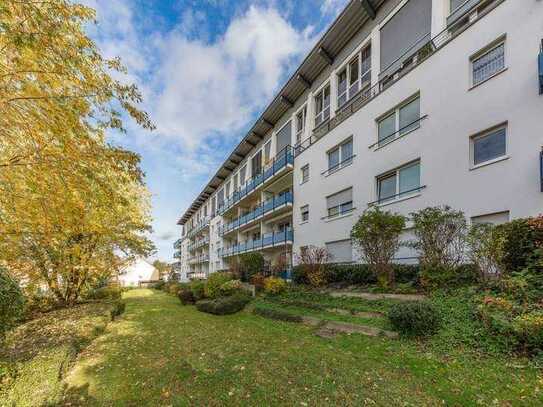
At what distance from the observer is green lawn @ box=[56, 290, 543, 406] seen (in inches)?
154

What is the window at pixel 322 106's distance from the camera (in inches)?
726

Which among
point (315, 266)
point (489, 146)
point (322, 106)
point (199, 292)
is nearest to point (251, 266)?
point (199, 292)

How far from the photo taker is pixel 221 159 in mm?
36469

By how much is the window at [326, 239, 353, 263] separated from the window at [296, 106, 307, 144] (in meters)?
9.47

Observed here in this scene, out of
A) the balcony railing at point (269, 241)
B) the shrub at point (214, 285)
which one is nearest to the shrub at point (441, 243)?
the shrub at point (214, 285)

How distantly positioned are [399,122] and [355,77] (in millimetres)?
5475

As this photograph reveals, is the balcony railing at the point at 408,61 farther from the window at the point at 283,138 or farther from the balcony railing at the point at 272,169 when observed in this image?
the window at the point at 283,138

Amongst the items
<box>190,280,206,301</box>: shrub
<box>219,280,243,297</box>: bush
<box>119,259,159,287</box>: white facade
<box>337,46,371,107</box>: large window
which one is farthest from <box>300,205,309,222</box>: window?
<box>119,259,159,287</box>: white facade

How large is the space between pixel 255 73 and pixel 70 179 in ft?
40.8

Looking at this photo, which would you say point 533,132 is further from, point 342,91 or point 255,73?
point 255,73

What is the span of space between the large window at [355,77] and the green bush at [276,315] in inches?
527

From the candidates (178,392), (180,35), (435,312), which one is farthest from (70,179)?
(435,312)

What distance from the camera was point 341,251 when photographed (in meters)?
15.1

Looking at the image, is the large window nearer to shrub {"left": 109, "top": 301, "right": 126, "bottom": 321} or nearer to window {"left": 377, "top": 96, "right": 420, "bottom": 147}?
window {"left": 377, "top": 96, "right": 420, "bottom": 147}
